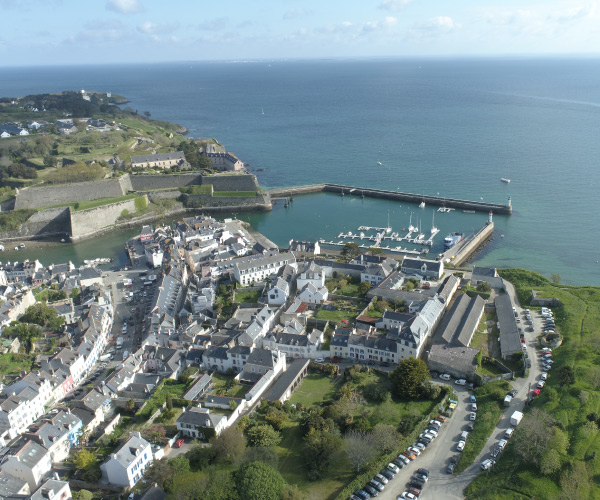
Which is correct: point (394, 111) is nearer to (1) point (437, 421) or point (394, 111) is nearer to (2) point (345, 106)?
(2) point (345, 106)

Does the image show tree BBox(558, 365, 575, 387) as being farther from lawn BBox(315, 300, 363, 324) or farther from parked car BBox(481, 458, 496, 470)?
lawn BBox(315, 300, 363, 324)

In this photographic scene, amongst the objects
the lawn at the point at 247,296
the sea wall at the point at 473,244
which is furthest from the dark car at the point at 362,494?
the sea wall at the point at 473,244

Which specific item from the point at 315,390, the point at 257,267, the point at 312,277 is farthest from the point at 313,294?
the point at 315,390

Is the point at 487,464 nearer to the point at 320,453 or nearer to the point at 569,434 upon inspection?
the point at 569,434

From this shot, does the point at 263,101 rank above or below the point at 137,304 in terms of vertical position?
above

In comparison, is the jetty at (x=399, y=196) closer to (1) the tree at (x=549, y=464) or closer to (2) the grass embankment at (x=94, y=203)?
(2) the grass embankment at (x=94, y=203)

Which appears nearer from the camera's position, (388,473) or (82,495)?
(82,495)

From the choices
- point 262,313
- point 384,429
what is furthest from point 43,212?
point 384,429
